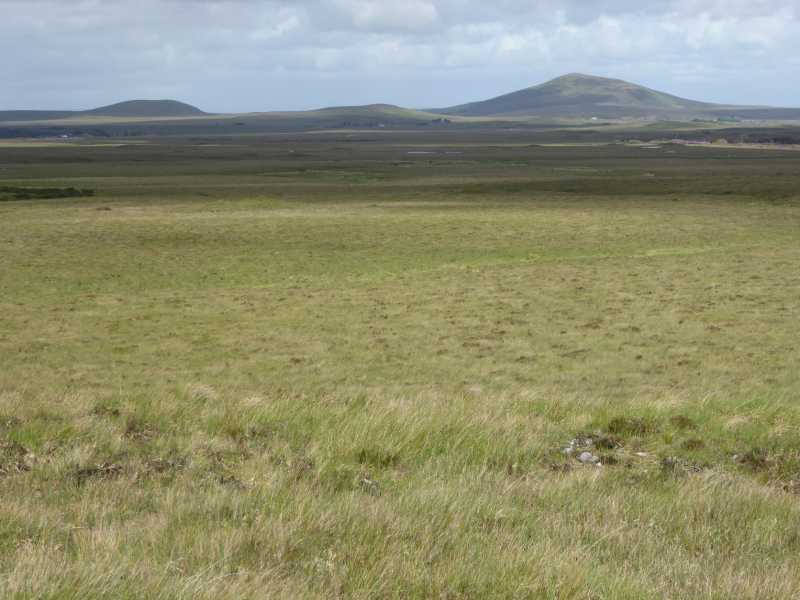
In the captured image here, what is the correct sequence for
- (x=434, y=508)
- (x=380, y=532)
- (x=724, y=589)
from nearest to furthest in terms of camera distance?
(x=724, y=589) < (x=380, y=532) < (x=434, y=508)

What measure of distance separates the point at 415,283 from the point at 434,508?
27.2 m

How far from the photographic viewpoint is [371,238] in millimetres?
45000

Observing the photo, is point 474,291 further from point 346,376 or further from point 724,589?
point 724,589

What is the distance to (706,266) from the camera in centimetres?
3528

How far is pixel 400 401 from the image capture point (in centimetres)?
1054

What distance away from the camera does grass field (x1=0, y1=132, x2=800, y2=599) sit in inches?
200

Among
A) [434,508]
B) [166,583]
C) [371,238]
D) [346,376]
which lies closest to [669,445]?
[434,508]

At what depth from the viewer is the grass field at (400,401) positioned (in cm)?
507

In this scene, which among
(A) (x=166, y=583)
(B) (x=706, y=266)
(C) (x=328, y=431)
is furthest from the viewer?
(B) (x=706, y=266)

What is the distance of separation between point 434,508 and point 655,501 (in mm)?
1859

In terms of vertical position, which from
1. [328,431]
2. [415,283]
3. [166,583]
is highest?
[166,583]

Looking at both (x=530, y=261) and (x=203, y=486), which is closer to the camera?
(x=203, y=486)

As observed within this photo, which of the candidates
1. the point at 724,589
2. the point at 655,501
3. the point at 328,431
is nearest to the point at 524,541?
the point at 724,589

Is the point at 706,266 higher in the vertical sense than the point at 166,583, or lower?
lower
